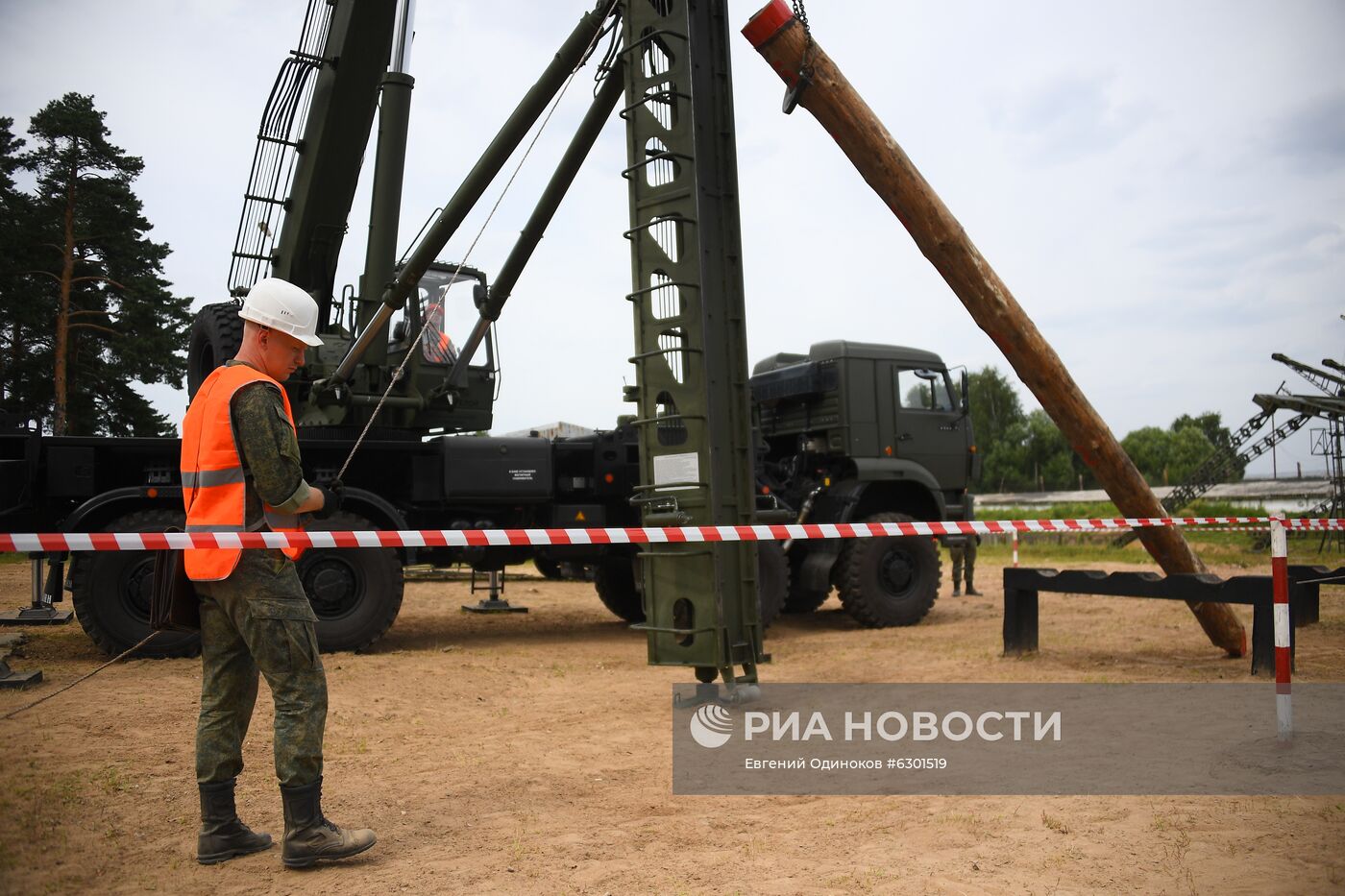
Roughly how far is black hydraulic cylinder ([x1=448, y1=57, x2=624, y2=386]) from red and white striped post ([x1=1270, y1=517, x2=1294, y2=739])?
4.84m

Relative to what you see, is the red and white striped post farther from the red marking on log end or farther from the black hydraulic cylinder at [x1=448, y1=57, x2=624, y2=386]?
the black hydraulic cylinder at [x1=448, y1=57, x2=624, y2=386]

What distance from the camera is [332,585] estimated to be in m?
8.98

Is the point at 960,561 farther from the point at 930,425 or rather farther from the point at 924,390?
the point at 924,390

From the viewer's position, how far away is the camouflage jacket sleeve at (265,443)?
362 centimetres

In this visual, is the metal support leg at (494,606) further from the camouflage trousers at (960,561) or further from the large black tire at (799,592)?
the camouflage trousers at (960,561)

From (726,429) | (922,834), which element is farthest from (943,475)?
(922,834)

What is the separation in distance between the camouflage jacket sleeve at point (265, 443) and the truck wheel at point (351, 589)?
17.9 feet

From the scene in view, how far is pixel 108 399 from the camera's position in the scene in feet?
69.5

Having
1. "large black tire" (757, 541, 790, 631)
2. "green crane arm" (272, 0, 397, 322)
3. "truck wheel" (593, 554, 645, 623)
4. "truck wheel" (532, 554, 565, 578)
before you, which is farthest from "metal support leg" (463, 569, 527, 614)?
"green crane arm" (272, 0, 397, 322)

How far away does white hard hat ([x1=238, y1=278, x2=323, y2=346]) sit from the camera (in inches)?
147

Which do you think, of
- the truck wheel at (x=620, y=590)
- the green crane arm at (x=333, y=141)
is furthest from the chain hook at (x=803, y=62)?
the truck wheel at (x=620, y=590)

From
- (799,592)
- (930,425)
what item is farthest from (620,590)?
(930,425)

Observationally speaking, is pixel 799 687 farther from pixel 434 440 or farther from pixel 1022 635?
pixel 434 440

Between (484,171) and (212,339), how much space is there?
3.26 m
